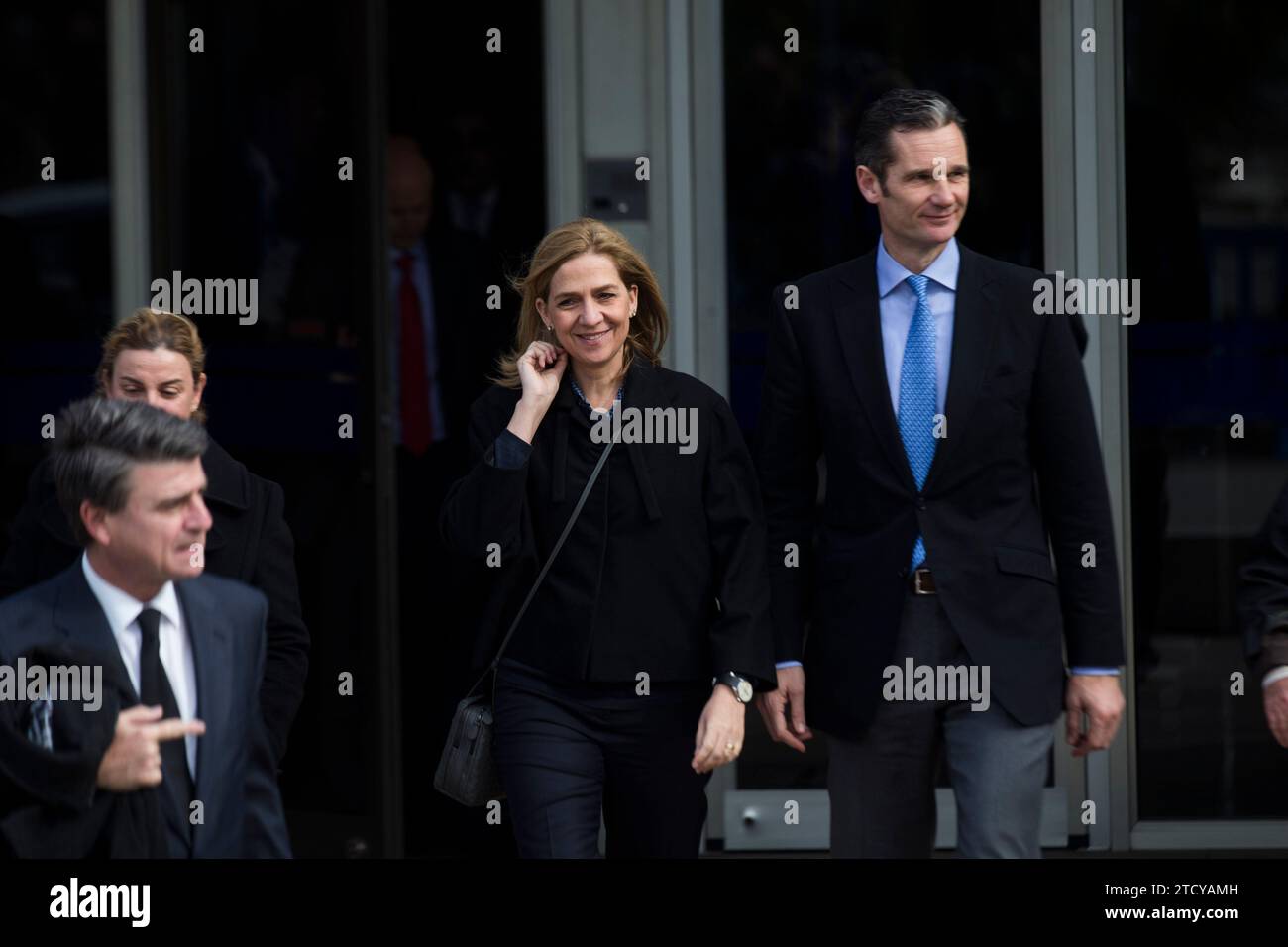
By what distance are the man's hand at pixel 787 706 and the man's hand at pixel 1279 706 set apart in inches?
37.3

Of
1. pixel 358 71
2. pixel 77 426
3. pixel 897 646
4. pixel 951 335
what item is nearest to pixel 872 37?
pixel 358 71

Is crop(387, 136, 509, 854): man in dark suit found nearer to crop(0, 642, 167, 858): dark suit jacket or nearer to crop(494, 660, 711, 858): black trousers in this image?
crop(494, 660, 711, 858): black trousers

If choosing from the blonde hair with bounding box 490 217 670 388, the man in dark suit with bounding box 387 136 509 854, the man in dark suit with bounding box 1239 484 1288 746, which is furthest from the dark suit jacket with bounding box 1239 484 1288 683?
the man in dark suit with bounding box 387 136 509 854

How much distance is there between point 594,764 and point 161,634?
1.03 meters

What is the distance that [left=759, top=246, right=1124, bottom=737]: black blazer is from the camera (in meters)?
4.41

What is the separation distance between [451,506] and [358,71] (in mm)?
1785

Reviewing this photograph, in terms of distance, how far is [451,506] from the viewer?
436cm

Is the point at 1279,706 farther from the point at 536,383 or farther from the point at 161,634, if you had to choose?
the point at 161,634

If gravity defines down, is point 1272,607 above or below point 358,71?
below

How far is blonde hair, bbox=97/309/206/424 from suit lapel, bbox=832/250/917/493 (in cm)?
137

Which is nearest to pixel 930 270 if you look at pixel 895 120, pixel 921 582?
pixel 895 120

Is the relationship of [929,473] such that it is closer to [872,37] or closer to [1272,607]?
[1272,607]
